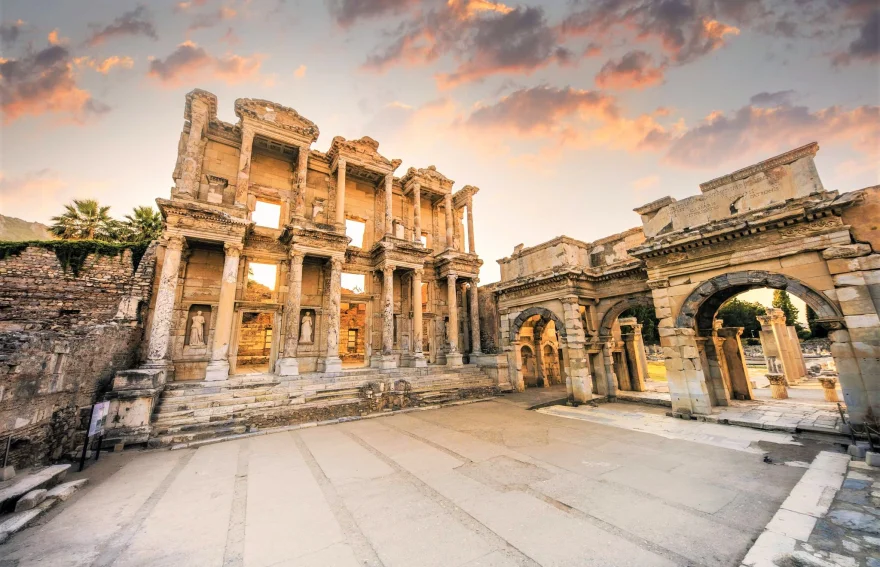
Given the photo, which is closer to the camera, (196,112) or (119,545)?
(119,545)

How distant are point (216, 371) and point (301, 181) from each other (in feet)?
30.9

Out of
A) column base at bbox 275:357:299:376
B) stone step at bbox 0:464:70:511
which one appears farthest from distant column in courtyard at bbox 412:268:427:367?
stone step at bbox 0:464:70:511

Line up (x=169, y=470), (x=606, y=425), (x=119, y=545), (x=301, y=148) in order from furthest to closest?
1. (x=301, y=148)
2. (x=606, y=425)
3. (x=169, y=470)
4. (x=119, y=545)

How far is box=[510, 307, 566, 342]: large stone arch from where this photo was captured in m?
13.6

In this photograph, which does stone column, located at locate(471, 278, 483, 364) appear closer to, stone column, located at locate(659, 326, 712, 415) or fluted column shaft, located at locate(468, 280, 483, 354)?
fluted column shaft, located at locate(468, 280, 483, 354)

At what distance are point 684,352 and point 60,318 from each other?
21.8 metres

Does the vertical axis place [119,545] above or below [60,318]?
below

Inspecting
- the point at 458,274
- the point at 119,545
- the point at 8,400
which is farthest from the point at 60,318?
the point at 458,274

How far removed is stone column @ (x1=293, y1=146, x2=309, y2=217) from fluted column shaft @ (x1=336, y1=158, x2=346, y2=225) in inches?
64.1

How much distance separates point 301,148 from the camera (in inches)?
632

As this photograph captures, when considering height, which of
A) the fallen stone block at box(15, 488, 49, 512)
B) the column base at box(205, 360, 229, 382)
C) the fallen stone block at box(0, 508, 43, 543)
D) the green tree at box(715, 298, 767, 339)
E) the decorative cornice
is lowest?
the fallen stone block at box(0, 508, 43, 543)

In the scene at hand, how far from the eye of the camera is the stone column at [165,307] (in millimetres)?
10711

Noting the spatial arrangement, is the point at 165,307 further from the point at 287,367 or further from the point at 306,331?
the point at 306,331

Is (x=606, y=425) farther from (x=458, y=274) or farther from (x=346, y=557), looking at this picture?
A: (x=458, y=274)
